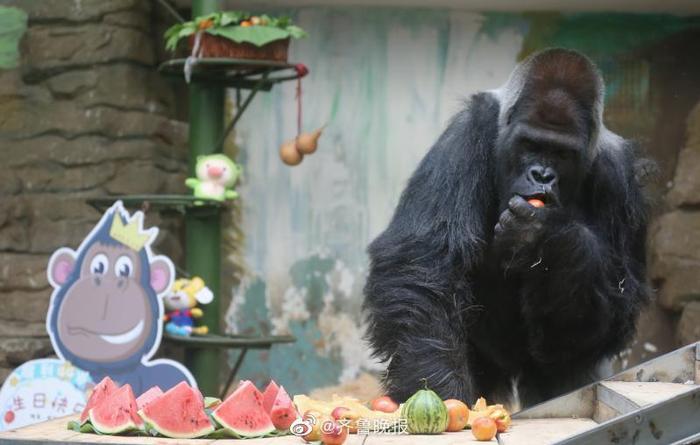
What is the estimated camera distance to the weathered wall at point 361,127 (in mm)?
6805

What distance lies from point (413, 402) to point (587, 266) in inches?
44.5

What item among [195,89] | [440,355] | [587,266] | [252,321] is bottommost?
[252,321]

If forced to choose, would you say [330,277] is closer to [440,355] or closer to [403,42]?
[403,42]

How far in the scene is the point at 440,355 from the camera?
3.82 metres

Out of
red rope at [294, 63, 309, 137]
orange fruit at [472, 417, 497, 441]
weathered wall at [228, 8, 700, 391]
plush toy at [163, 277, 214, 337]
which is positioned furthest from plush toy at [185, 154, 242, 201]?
orange fruit at [472, 417, 497, 441]

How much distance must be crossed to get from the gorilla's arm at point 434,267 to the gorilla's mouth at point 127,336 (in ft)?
6.08

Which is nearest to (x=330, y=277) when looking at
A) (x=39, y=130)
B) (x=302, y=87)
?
(x=302, y=87)

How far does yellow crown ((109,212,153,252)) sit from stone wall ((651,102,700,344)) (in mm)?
3104

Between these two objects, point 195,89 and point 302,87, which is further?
point 302,87

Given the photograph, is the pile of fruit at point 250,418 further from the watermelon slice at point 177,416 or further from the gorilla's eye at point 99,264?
the gorilla's eye at point 99,264

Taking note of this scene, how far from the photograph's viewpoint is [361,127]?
6.88 meters

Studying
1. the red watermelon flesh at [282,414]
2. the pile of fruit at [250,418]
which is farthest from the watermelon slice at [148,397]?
the red watermelon flesh at [282,414]

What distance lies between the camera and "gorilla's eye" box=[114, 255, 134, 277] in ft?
18.6

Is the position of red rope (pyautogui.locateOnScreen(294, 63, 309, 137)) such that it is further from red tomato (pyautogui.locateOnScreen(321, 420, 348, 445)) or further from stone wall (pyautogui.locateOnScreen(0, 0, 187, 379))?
red tomato (pyautogui.locateOnScreen(321, 420, 348, 445))
